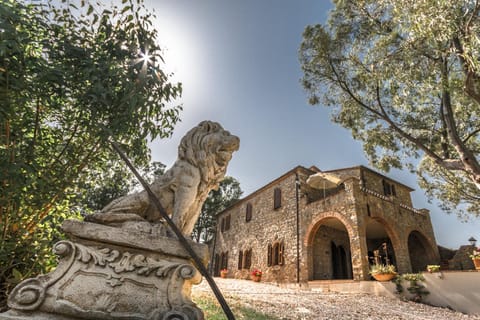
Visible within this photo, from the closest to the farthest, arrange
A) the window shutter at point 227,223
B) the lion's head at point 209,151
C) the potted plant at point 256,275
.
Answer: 1. the lion's head at point 209,151
2. the potted plant at point 256,275
3. the window shutter at point 227,223

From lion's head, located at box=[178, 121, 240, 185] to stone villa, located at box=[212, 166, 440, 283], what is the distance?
881 centimetres

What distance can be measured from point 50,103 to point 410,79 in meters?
7.65

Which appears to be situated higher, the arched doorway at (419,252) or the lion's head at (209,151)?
the arched doorway at (419,252)

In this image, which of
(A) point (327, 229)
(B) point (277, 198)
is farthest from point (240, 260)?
(A) point (327, 229)

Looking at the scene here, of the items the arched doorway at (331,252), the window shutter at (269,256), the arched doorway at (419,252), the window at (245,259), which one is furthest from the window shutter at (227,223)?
the arched doorway at (419,252)

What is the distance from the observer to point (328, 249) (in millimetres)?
13312

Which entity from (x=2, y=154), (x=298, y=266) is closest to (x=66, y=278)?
(x=2, y=154)

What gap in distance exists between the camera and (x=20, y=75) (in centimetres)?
240

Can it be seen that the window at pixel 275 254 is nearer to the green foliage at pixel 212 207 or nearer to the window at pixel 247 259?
the window at pixel 247 259

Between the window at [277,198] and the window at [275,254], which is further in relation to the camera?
the window at [277,198]

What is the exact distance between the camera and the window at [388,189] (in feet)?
51.5

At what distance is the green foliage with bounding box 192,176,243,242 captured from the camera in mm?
26703

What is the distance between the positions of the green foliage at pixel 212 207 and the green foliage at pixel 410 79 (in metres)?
18.8

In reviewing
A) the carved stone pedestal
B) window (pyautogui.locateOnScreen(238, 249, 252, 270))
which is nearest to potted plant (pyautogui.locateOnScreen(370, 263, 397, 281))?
window (pyautogui.locateOnScreen(238, 249, 252, 270))
